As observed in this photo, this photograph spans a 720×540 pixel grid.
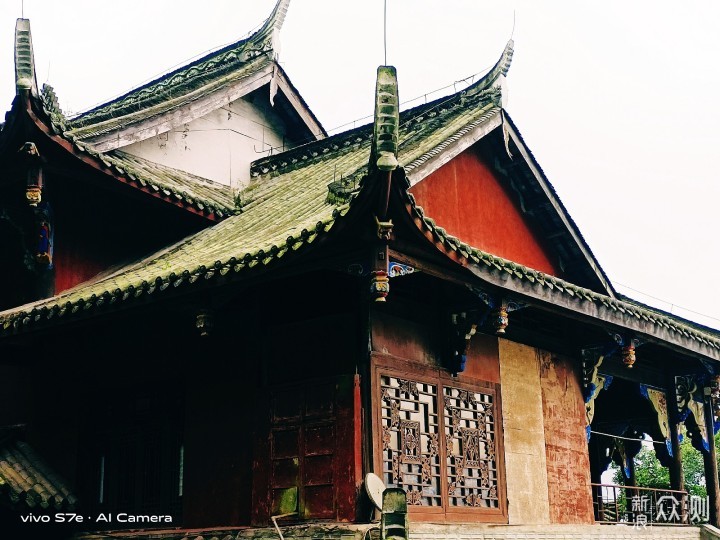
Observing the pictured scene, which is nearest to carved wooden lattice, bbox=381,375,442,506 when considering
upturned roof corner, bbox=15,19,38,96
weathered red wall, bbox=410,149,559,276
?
weathered red wall, bbox=410,149,559,276

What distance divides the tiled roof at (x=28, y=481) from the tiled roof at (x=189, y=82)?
3.95 metres

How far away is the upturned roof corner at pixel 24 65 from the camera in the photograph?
1155 centimetres

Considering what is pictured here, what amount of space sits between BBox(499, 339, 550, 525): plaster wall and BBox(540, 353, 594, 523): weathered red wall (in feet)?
0.56

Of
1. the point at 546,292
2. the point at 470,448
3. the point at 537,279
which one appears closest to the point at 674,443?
the point at 470,448

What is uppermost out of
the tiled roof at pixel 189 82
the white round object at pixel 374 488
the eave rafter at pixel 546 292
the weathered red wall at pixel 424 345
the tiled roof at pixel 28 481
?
the tiled roof at pixel 189 82

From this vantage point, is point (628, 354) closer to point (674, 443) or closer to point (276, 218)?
point (674, 443)

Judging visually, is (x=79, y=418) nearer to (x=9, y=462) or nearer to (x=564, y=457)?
(x=9, y=462)

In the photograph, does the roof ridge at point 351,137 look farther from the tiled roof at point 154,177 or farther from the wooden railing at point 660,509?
the wooden railing at point 660,509

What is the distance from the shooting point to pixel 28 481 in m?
12.2

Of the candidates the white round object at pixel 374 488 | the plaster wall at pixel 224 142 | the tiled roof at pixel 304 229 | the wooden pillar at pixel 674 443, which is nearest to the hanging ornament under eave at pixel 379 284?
the tiled roof at pixel 304 229

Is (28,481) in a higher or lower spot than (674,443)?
lower

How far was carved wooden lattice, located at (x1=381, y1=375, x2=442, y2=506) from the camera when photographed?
10484mm

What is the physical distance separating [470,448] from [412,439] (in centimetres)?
104

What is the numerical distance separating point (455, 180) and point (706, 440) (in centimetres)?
565
